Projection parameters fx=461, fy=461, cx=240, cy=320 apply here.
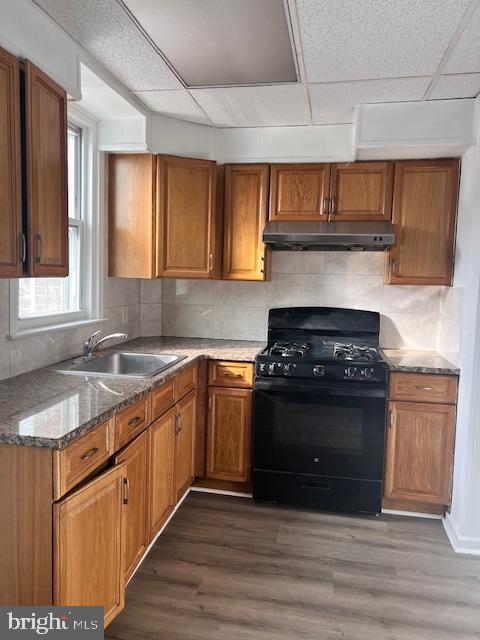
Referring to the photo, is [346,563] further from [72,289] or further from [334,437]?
[72,289]

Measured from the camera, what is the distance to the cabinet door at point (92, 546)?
141cm

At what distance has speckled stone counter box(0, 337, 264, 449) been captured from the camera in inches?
55.0

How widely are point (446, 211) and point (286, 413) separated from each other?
1.58m

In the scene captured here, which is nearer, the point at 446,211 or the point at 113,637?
the point at 113,637

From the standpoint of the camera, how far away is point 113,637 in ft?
5.79

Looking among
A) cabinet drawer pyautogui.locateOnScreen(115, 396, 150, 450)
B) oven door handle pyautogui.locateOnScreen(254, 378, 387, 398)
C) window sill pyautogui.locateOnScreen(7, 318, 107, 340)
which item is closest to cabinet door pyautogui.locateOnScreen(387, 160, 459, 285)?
oven door handle pyautogui.locateOnScreen(254, 378, 387, 398)

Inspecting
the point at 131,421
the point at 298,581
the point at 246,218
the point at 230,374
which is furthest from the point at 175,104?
the point at 298,581

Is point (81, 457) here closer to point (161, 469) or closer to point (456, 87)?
point (161, 469)

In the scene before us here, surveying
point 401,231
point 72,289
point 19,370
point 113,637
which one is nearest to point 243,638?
point 113,637

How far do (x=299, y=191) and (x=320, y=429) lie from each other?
151 cm

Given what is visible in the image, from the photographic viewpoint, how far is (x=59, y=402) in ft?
5.68

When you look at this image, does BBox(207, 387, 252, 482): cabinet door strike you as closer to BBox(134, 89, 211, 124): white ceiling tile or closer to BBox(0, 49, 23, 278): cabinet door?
BBox(0, 49, 23, 278): cabinet door

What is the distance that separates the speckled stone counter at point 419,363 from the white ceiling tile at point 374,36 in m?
1.52

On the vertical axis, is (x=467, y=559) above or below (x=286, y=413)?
below
